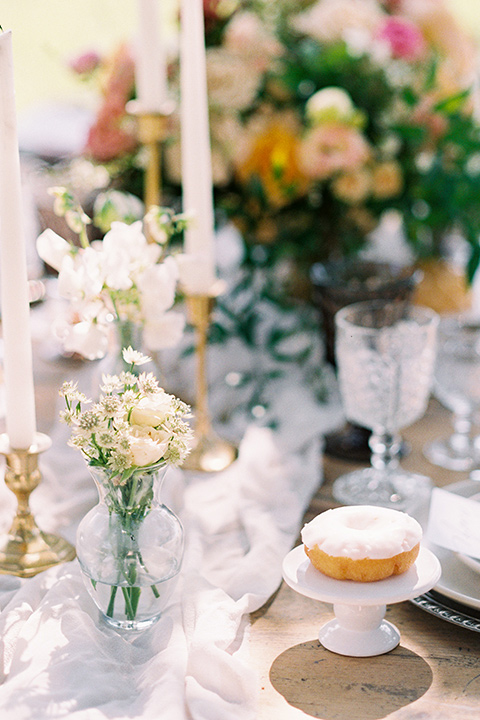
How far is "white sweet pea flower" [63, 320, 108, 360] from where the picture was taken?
98 cm

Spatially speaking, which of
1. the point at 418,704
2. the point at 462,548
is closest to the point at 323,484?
the point at 462,548

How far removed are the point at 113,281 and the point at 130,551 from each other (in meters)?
0.32

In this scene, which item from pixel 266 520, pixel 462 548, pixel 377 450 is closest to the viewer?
pixel 462 548

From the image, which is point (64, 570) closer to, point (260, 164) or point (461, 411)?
point (461, 411)

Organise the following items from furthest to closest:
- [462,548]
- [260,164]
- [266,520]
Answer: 1. [260,164]
2. [266,520]
3. [462,548]

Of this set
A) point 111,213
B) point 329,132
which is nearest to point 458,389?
point 329,132

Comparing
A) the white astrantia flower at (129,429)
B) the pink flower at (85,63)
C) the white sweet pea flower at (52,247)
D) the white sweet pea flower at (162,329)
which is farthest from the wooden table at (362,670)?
the pink flower at (85,63)

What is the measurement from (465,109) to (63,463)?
1015 millimetres

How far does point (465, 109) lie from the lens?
5.36ft

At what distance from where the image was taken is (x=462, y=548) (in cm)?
92

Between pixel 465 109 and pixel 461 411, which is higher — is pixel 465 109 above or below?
above

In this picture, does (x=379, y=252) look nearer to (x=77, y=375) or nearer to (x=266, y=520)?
(x=77, y=375)

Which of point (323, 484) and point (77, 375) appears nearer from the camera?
point (323, 484)

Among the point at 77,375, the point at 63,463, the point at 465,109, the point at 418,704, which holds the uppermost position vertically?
the point at 465,109
